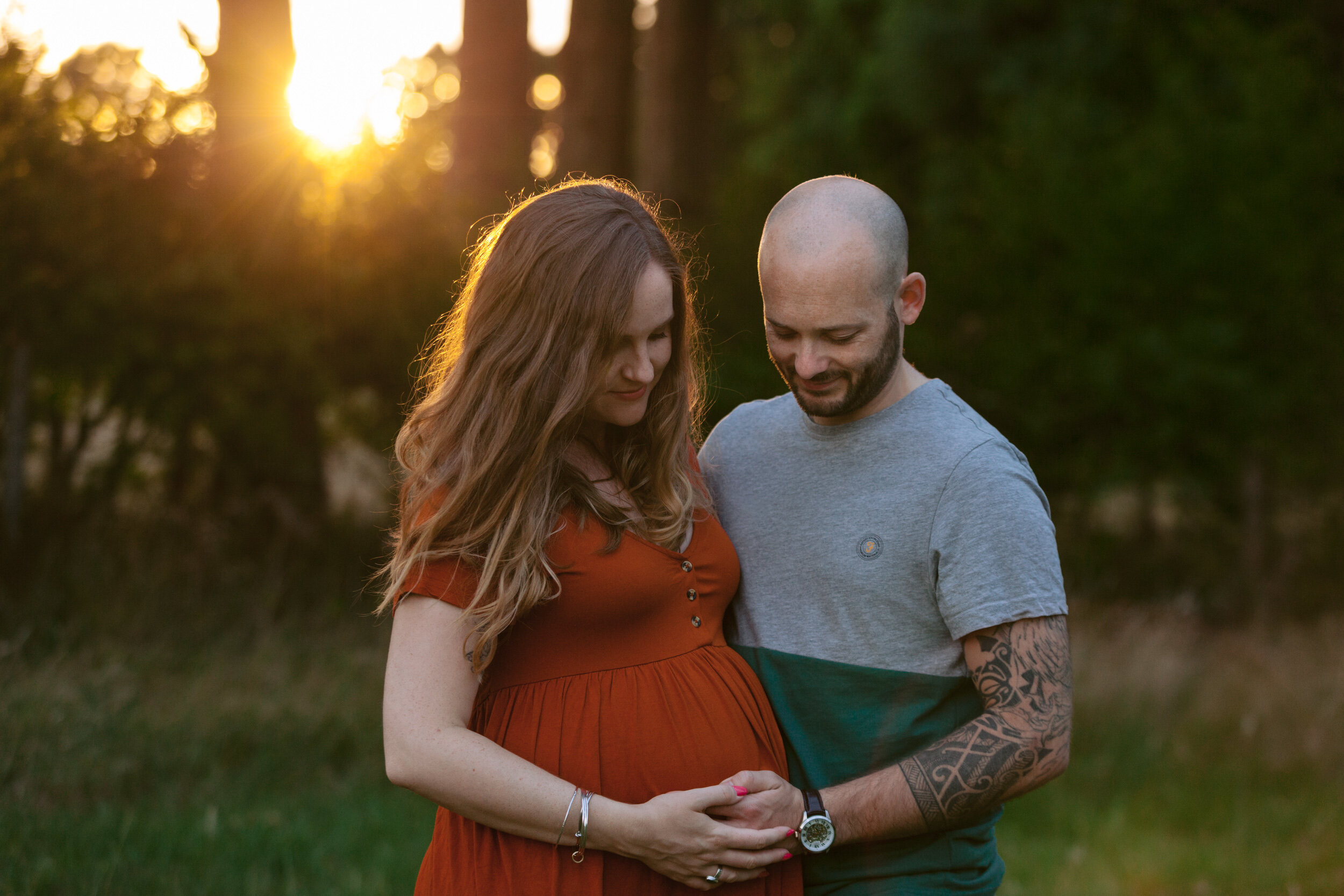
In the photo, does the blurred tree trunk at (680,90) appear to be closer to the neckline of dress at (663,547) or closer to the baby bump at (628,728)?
the neckline of dress at (663,547)

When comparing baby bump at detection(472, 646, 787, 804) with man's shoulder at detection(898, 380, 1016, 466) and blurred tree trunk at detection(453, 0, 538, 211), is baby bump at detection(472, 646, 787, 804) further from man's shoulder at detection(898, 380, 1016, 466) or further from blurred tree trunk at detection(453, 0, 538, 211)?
blurred tree trunk at detection(453, 0, 538, 211)

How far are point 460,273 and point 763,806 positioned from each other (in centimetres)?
Result: 654

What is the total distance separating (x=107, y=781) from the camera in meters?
4.65

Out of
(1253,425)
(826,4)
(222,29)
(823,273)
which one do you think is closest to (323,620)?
(222,29)

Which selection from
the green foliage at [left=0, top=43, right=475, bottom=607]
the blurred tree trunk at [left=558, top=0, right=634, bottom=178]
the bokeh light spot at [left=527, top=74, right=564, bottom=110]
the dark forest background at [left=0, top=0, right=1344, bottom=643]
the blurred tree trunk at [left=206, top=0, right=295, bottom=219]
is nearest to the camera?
the green foliage at [left=0, top=43, right=475, bottom=607]

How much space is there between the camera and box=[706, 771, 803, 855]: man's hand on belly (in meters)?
2.16

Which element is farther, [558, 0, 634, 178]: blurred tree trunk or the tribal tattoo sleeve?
[558, 0, 634, 178]: blurred tree trunk

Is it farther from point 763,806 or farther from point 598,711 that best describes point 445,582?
point 763,806

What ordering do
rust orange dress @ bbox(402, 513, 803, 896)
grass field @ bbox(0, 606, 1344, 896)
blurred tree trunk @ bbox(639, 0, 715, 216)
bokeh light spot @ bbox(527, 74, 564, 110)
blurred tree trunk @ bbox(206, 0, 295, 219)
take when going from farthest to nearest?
1. bokeh light spot @ bbox(527, 74, 564, 110)
2. blurred tree trunk @ bbox(639, 0, 715, 216)
3. blurred tree trunk @ bbox(206, 0, 295, 219)
4. grass field @ bbox(0, 606, 1344, 896)
5. rust orange dress @ bbox(402, 513, 803, 896)

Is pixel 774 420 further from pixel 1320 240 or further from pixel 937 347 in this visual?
pixel 1320 240

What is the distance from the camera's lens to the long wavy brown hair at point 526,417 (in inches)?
84.0

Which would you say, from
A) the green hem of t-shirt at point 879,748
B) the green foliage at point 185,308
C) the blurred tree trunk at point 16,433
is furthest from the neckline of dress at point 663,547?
the blurred tree trunk at point 16,433

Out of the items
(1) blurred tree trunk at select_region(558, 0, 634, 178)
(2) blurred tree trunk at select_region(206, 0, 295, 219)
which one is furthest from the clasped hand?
(1) blurred tree trunk at select_region(558, 0, 634, 178)

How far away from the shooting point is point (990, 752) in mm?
2207
